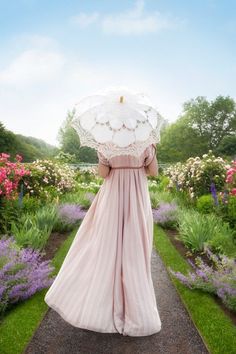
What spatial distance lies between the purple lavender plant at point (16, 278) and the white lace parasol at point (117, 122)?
76.1 inches

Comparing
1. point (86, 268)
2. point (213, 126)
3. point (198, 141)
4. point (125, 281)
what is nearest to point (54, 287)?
point (86, 268)

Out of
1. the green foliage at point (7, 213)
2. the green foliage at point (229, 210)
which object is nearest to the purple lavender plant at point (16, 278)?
the green foliage at point (7, 213)

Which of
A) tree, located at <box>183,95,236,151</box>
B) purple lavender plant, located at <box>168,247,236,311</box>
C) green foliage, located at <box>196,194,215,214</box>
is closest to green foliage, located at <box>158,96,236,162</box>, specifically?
tree, located at <box>183,95,236,151</box>

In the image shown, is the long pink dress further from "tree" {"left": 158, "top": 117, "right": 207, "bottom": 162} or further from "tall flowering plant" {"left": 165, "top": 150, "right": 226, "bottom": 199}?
"tree" {"left": 158, "top": 117, "right": 207, "bottom": 162}

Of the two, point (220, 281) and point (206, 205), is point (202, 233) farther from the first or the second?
point (206, 205)

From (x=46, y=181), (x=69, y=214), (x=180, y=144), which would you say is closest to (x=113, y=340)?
(x=69, y=214)

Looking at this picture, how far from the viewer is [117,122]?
3.31 m

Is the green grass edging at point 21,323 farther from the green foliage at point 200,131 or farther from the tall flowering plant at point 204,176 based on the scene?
the green foliage at point 200,131

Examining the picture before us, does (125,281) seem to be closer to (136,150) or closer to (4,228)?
(136,150)

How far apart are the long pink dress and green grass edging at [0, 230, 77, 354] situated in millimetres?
429

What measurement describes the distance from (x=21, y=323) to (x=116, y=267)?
123 cm

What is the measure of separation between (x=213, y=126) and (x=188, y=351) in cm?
4714

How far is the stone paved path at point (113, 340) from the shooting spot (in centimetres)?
344

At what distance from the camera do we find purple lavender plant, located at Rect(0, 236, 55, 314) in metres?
4.39
